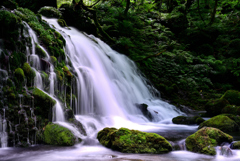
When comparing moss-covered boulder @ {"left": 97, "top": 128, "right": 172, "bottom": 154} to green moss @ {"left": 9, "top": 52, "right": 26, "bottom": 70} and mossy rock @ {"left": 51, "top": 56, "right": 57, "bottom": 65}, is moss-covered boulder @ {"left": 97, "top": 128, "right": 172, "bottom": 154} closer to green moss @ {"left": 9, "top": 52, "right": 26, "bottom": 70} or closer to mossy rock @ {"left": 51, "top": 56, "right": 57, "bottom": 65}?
green moss @ {"left": 9, "top": 52, "right": 26, "bottom": 70}

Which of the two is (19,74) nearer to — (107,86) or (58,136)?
(58,136)

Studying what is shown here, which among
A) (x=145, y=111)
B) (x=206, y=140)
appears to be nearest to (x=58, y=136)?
(x=206, y=140)

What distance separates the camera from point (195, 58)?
15289mm

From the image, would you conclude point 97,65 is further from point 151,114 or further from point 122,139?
point 122,139

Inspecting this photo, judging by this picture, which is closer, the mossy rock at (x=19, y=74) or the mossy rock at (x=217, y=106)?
the mossy rock at (x=19, y=74)

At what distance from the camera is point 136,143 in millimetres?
4500

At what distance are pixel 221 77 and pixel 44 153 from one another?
14045 millimetres

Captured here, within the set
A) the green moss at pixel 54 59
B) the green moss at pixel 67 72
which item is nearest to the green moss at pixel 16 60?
the green moss at pixel 54 59

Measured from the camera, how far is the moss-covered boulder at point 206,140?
4.44 meters

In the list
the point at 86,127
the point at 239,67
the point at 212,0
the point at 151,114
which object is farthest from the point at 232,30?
the point at 86,127

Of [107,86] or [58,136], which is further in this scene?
[107,86]

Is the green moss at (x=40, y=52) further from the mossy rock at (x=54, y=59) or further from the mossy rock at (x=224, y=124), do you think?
the mossy rock at (x=224, y=124)

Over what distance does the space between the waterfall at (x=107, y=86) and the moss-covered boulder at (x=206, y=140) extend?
2.95 meters

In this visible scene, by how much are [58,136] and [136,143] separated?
182 centimetres
